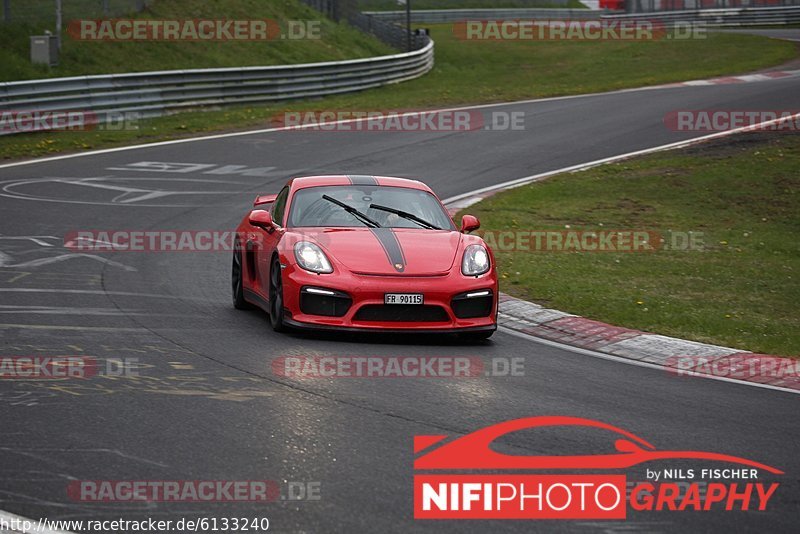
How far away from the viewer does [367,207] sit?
1089 centimetres

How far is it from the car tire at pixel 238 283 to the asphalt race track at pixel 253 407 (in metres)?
0.14

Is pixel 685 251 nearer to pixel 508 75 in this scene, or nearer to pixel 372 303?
pixel 372 303

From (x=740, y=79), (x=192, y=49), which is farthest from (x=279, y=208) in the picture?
(x=740, y=79)

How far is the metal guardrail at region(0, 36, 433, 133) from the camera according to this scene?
78.2 feet

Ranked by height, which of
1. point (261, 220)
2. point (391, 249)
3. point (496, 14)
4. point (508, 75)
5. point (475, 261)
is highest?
point (261, 220)

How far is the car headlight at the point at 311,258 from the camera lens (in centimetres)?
973

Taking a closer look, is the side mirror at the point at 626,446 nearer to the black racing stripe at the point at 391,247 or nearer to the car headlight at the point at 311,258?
the black racing stripe at the point at 391,247

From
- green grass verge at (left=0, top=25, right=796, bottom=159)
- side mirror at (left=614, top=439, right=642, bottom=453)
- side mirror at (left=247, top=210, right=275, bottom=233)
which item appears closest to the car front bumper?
side mirror at (left=247, top=210, right=275, bottom=233)

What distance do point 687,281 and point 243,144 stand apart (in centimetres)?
1257

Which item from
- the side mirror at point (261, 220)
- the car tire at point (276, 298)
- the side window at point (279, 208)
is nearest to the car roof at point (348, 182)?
the side window at point (279, 208)

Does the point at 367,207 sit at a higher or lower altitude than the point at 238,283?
higher

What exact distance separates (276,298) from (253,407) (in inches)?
108

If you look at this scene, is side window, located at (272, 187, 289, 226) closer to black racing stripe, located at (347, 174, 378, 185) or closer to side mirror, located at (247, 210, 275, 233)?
side mirror, located at (247, 210, 275, 233)

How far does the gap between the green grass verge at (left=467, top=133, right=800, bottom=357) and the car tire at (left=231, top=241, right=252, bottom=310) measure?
109 inches
